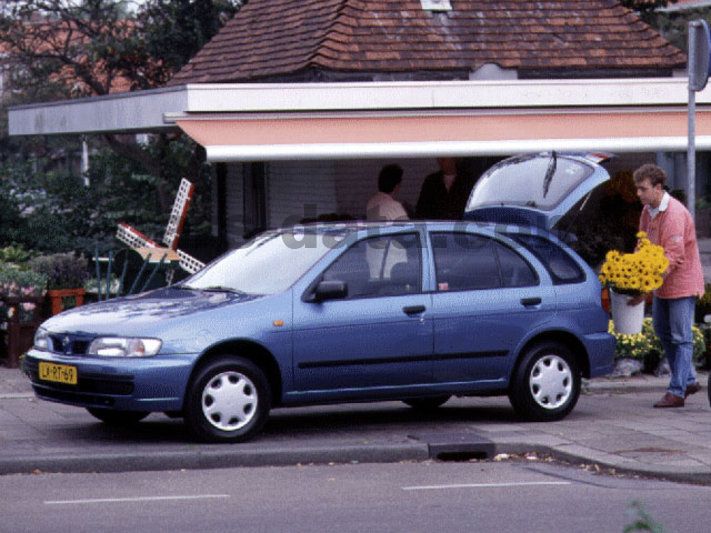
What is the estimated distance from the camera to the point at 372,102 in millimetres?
15812

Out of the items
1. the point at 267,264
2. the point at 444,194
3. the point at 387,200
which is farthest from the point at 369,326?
the point at 444,194

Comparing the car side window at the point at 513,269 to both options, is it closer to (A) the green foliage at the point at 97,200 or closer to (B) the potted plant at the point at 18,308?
(B) the potted plant at the point at 18,308

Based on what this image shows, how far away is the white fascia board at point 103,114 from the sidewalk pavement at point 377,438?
4.06 m

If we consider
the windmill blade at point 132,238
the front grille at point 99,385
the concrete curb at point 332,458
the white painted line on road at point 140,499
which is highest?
the windmill blade at point 132,238

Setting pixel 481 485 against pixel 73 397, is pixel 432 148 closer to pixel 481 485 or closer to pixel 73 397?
pixel 73 397

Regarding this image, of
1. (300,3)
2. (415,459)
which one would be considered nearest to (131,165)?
(300,3)

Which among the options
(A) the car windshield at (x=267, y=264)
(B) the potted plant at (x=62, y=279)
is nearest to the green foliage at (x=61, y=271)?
(B) the potted plant at (x=62, y=279)

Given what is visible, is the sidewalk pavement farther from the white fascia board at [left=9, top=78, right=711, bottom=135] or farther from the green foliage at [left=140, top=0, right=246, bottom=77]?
the green foliage at [left=140, top=0, right=246, bottom=77]

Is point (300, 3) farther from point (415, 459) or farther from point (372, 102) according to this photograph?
point (415, 459)

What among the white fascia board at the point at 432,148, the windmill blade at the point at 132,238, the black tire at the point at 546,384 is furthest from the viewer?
the windmill blade at the point at 132,238

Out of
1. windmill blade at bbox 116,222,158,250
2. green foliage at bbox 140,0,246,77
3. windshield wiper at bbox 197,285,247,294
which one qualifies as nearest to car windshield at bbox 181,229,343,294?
windshield wiper at bbox 197,285,247,294

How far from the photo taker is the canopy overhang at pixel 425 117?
49.8 feet

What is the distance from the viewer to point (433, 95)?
16.0 metres

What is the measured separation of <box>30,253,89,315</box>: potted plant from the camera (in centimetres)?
1577
